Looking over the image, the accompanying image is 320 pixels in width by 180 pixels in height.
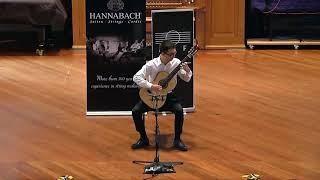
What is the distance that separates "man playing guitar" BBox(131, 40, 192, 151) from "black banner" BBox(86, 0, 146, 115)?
1097mm

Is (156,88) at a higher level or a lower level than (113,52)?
lower

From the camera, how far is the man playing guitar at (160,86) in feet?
21.4

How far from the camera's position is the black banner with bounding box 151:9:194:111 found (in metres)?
7.83

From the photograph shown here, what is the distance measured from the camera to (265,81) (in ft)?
32.3

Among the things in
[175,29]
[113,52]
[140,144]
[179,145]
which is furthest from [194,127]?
[113,52]

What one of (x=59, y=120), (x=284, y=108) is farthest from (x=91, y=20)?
(x=284, y=108)

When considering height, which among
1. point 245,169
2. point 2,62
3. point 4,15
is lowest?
point 245,169

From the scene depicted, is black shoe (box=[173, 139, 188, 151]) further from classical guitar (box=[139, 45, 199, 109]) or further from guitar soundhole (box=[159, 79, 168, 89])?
guitar soundhole (box=[159, 79, 168, 89])

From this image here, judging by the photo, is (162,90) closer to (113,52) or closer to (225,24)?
(113,52)

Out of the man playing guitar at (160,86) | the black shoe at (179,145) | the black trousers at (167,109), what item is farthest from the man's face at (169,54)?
the black shoe at (179,145)

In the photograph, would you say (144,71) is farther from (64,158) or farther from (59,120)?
(59,120)

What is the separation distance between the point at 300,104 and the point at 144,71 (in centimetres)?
272

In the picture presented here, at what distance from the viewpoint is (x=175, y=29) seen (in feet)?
25.9

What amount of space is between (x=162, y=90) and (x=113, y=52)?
152 cm
